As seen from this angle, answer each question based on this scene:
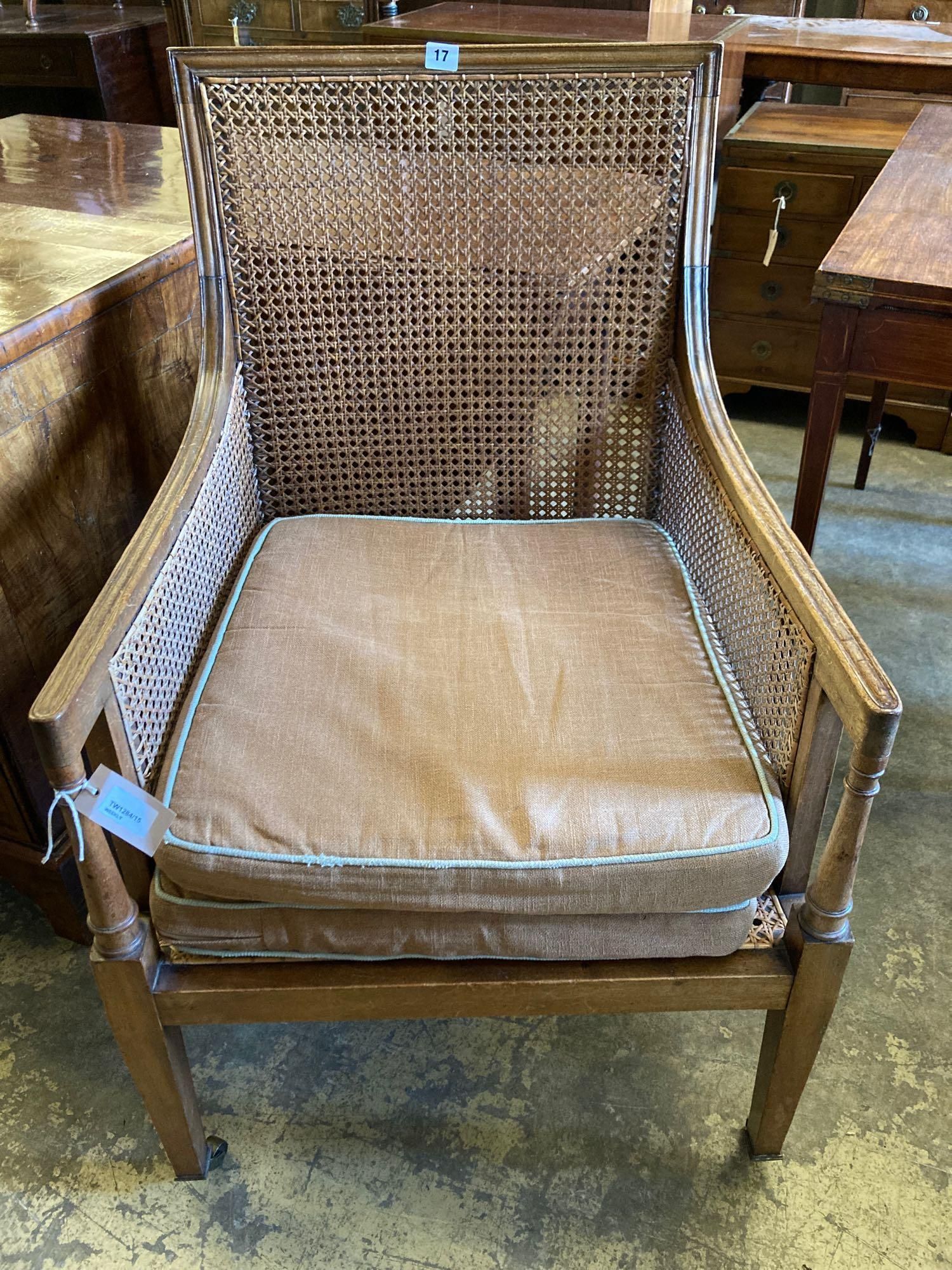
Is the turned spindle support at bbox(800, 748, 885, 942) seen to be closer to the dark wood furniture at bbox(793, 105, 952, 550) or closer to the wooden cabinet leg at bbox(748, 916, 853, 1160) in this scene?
the wooden cabinet leg at bbox(748, 916, 853, 1160)

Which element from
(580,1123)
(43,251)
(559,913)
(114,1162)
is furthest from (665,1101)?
(43,251)

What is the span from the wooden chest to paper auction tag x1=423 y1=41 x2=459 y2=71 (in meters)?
1.31

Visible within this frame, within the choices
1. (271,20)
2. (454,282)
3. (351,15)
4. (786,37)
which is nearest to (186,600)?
(454,282)

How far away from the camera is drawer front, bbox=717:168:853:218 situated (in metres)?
2.27

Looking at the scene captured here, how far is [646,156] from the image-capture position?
1.22 metres

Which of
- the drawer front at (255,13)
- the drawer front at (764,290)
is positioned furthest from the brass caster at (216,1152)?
the drawer front at (255,13)

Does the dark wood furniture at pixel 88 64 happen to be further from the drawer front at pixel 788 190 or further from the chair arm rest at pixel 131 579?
the chair arm rest at pixel 131 579

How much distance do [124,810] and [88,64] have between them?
10.7 feet

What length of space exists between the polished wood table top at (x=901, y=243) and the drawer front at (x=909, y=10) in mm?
1457

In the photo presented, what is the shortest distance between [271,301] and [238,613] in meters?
0.41

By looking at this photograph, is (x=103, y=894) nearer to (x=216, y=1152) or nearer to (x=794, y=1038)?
(x=216, y=1152)

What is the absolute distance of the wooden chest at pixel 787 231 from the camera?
7.43ft

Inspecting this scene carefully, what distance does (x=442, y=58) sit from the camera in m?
1.18

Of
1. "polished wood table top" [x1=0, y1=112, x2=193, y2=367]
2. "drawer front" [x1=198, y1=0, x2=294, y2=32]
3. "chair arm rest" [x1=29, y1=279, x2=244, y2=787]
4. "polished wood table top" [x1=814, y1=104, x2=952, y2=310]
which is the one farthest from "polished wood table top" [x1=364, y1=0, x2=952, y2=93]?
"chair arm rest" [x1=29, y1=279, x2=244, y2=787]
